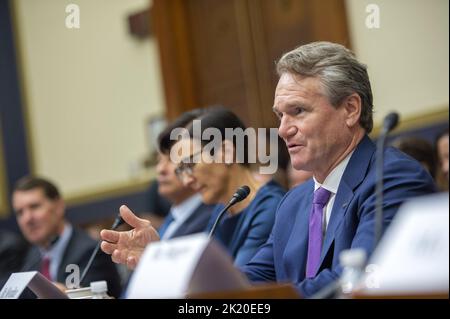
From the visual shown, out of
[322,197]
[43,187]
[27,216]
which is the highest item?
[322,197]

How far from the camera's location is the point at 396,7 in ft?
12.0

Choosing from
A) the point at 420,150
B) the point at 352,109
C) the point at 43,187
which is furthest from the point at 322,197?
the point at 43,187

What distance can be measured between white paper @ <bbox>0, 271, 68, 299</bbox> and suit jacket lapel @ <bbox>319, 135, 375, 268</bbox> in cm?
68

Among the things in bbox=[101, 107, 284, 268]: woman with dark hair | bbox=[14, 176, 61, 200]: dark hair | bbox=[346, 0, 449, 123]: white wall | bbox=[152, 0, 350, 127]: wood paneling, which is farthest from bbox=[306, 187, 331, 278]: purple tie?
bbox=[14, 176, 61, 200]: dark hair

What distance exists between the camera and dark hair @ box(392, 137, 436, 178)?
3213 millimetres

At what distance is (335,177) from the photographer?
7.08 feet

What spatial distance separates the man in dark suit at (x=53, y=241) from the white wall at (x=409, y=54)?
4.78 feet

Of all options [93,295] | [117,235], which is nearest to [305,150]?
[117,235]

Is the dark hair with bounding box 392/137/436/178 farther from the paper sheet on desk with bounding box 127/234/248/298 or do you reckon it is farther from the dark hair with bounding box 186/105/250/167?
the paper sheet on desk with bounding box 127/234/248/298

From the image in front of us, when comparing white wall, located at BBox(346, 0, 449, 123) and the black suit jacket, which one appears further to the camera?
white wall, located at BBox(346, 0, 449, 123)

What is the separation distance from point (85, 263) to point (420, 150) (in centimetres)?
156

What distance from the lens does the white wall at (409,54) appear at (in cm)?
365

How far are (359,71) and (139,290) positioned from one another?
1065 millimetres

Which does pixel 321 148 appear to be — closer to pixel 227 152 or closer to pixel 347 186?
pixel 347 186
